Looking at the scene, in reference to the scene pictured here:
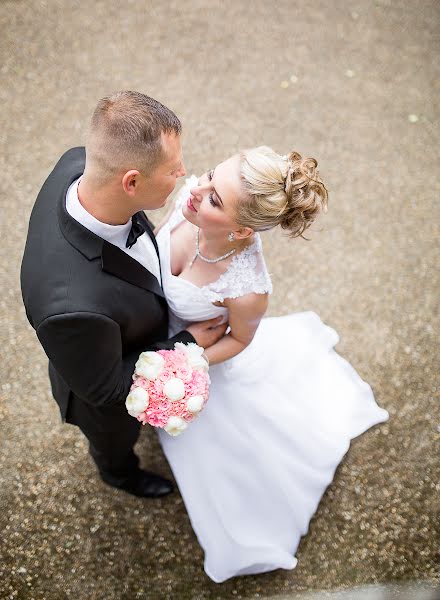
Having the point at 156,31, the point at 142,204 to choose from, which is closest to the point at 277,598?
the point at 142,204

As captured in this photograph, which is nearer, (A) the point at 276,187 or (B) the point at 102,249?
(B) the point at 102,249

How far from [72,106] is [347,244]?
2768mm

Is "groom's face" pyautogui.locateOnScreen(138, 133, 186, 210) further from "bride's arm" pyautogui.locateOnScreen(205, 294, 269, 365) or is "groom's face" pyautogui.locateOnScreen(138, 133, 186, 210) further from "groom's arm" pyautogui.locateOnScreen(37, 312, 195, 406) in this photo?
"bride's arm" pyautogui.locateOnScreen(205, 294, 269, 365)

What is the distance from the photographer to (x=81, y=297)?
2068 mm

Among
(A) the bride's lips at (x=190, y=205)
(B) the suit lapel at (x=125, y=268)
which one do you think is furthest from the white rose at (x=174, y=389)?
(A) the bride's lips at (x=190, y=205)

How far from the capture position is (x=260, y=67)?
5258 millimetres

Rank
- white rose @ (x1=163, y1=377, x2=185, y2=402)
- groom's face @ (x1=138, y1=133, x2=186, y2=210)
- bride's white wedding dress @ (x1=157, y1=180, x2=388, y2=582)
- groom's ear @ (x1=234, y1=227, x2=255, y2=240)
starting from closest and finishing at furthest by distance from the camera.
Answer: groom's face @ (x1=138, y1=133, x2=186, y2=210), white rose @ (x1=163, y1=377, x2=185, y2=402), groom's ear @ (x1=234, y1=227, x2=255, y2=240), bride's white wedding dress @ (x1=157, y1=180, x2=388, y2=582)

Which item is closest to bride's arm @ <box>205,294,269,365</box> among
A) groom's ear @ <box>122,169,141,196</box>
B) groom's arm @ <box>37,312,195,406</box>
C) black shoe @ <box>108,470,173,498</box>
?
groom's arm @ <box>37,312,195,406</box>

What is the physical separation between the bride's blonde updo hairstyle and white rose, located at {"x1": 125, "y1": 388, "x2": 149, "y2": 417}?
2.91 ft

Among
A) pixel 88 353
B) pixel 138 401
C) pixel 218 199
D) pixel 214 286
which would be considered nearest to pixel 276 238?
pixel 214 286

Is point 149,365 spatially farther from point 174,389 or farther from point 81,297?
point 81,297

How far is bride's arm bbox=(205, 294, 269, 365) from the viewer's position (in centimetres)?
264

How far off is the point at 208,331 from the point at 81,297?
2.82 feet

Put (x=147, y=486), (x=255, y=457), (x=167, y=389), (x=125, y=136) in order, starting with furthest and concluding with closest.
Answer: (x=147, y=486)
(x=255, y=457)
(x=167, y=389)
(x=125, y=136)
